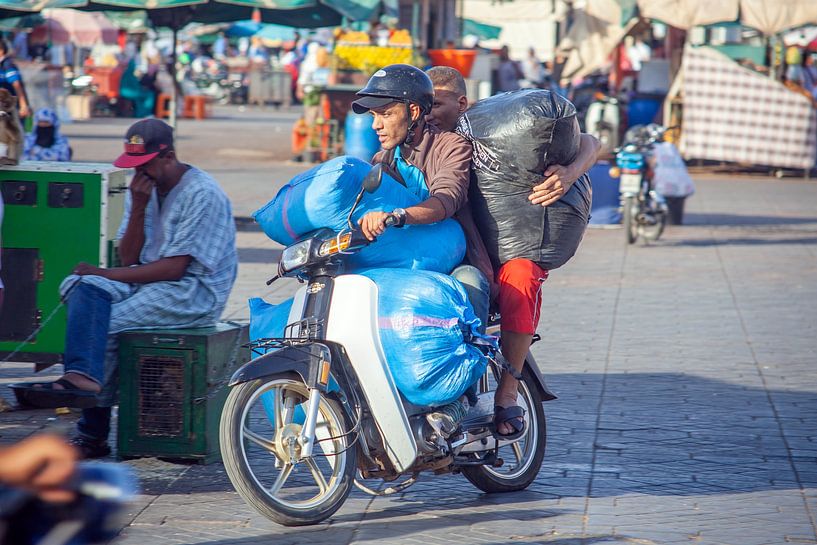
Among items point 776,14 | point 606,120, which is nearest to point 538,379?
point 776,14

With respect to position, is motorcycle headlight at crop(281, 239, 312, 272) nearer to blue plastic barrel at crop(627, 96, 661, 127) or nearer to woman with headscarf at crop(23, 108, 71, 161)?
woman with headscarf at crop(23, 108, 71, 161)

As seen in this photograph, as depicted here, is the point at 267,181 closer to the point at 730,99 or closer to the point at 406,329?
the point at 730,99

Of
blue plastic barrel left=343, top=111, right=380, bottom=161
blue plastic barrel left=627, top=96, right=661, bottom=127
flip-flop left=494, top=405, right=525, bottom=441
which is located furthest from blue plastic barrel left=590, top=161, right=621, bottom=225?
flip-flop left=494, top=405, right=525, bottom=441

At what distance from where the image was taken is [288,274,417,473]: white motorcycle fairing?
4605 mm

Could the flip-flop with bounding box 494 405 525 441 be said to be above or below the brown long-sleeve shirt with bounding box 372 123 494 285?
below

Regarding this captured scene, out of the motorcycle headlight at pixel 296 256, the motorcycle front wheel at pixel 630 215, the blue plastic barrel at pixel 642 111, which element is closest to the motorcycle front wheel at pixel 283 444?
the motorcycle headlight at pixel 296 256

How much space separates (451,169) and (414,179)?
0.56ft

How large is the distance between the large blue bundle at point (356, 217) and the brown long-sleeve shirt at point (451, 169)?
0.11m

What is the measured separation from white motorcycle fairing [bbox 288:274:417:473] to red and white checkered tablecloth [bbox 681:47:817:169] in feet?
56.3

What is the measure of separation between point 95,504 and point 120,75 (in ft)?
104

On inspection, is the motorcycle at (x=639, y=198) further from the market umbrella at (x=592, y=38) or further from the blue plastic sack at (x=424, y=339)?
the blue plastic sack at (x=424, y=339)

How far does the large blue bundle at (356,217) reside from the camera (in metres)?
4.70

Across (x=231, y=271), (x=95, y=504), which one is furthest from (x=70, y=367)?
(x=95, y=504)

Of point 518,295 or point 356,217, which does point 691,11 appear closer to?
point 518,295
